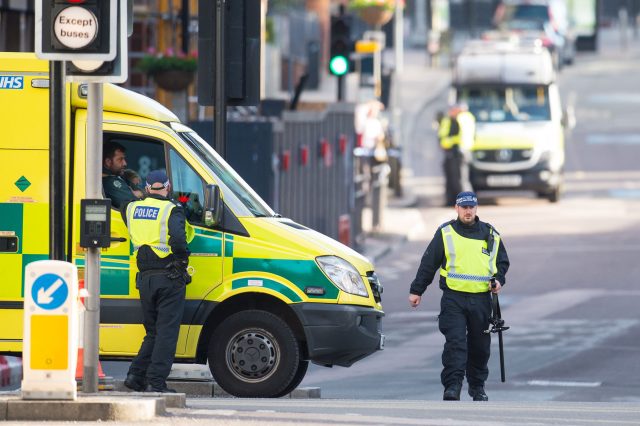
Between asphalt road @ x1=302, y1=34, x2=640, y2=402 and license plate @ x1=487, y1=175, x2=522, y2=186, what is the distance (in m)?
0.41

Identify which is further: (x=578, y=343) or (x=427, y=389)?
(x=578, y=343)

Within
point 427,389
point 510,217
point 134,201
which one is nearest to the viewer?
point 134,201

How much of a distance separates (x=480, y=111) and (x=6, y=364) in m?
21.7

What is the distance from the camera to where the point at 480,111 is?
37.2 metres

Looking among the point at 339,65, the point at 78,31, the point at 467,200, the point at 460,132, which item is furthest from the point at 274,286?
the point at 460,132

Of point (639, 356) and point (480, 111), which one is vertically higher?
point (480, 111)

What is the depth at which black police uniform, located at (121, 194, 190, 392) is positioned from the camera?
1349 centimetres

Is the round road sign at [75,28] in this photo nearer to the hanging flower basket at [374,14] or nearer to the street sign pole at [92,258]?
the street sign pole at [92,258]

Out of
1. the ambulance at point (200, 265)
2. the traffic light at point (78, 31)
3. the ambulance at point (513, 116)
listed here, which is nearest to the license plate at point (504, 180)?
the ambulance at point (513, 116)

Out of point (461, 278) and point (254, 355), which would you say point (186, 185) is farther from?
point (461, 278)

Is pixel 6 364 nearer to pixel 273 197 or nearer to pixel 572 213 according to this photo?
pixel 273 197

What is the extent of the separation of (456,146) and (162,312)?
72.8 ft

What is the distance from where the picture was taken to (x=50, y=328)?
1134cm

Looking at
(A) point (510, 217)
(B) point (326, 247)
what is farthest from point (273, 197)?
(A) point (510, 217)
